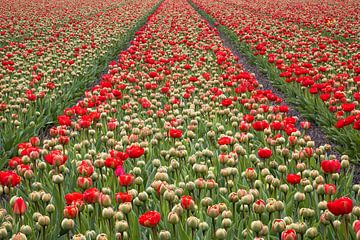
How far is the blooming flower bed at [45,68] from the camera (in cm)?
609

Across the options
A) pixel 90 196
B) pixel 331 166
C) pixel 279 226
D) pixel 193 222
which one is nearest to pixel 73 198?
pixel 90 196

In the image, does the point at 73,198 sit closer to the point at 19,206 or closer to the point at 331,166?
the point at 19,206

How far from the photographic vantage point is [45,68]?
31.6ft

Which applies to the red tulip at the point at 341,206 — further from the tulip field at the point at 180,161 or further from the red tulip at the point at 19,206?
the red tulip at the point at 19,206

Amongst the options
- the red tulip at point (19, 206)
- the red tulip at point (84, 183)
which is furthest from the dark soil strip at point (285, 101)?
the red tulip at point (19, 206)

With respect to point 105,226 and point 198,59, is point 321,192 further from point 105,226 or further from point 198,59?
point 198,59

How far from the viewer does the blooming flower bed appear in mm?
6086

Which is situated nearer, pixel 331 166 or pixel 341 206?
pixel 341 206

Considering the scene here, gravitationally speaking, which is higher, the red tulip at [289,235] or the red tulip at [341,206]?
the red tulip at [341,206]

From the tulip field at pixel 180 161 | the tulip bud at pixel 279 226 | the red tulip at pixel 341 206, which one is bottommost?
the tulip field at pixel 180 161

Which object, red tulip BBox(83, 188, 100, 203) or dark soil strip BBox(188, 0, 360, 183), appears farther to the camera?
dark soil strip BBox(188, 0, 360, 183)

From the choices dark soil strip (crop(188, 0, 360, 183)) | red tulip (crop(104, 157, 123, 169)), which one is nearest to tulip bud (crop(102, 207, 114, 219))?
red tulip (crop(104, 157, 123, 169))

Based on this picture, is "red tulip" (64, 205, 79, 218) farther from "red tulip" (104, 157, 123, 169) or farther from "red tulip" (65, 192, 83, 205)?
"red tulip" (104, 157, 123, 169)

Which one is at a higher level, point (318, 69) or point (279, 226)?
point (279, 226)
